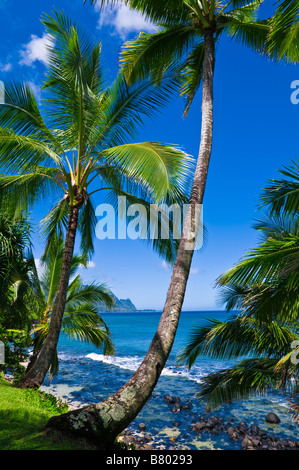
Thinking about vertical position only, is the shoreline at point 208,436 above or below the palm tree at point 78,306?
below

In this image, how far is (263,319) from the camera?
13.9 feet

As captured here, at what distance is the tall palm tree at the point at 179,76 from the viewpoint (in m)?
3.99

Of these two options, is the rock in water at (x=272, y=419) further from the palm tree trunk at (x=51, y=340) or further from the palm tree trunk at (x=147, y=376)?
the palm tree trunk at (x=147, y=376)

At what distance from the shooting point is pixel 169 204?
21.7 ft

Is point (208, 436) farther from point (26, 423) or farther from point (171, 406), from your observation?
point (26, 423)

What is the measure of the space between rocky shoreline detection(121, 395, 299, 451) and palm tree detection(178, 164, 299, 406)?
422 cm

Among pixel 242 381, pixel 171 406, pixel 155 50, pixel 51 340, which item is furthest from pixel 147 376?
pixel 171 406

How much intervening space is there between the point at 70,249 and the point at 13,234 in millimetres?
3218

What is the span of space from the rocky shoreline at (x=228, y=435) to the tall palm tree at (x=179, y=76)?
5.78 metres

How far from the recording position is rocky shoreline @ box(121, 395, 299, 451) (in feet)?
31.2

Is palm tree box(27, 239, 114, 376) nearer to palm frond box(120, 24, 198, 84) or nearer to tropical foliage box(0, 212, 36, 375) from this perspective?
tropical foliage box(0, 212, 36, 375)

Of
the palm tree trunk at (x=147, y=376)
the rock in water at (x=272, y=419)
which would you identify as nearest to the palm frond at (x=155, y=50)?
the palm tree trunk at (x=147, y=376)

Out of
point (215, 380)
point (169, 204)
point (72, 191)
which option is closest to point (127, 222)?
point (72, 191)
